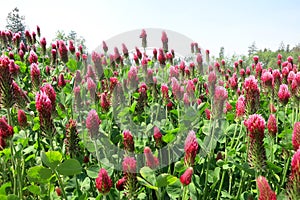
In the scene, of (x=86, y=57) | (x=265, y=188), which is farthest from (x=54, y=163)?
(x=86, y=57)

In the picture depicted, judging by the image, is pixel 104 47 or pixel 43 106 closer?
pixel 43 106

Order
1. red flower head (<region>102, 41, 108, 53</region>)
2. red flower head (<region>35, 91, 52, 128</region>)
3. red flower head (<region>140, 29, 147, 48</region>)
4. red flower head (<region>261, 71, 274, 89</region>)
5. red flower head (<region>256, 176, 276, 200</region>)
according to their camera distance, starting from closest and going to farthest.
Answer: red flower head (<region>256, 176, 276, 200</region>), red flower head (<region>35, 91, 52, 128</region>), red flower head (<region>261, 71, 274, 89</region>), red flower head (<region>140, 29, 147, 48</region>), red flower head (<region>102, 41, 108, 53</region>)

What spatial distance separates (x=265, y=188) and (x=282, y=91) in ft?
4.72

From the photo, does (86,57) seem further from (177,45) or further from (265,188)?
(265,188)

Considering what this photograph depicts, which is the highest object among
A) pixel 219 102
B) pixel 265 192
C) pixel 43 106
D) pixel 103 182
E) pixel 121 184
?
pixel 43 106

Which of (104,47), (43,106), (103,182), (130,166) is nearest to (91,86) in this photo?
(43,106)

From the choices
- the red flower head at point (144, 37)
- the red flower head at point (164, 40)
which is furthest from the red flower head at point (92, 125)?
the red flower head at point (144, 37)

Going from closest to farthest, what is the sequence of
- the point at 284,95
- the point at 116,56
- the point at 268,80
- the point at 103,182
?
the point at 103,182 → the point at 284,95 → the point at 268,80 → the point at 116,56

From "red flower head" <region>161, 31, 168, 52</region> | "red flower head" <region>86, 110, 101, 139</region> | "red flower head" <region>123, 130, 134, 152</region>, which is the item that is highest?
"red flower head" <region>161, 31, 168, 52</region>

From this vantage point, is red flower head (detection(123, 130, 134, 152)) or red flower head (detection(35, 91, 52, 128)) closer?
red flower head (detection(35, 91, 52, 128))

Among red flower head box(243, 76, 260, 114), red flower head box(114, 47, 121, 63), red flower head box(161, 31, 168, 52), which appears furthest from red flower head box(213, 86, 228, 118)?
red flower head box(161, 31, 168, 52)

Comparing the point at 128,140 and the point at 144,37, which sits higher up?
the point at 144,37

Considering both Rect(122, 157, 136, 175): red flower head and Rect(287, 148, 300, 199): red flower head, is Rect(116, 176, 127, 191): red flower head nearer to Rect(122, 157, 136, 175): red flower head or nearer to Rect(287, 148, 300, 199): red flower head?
Rect(122, 157, 136, 175): red flower head

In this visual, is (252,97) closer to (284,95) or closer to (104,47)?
(284,95)
